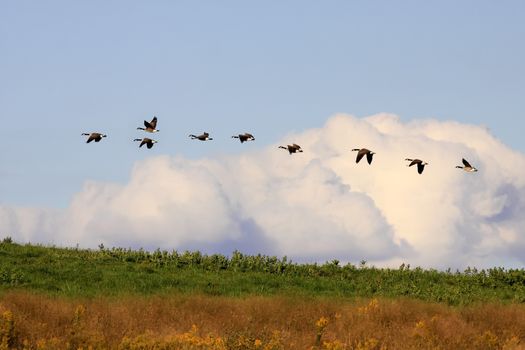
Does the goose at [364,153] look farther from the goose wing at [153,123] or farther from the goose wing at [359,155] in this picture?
the goose wing at [153,123]

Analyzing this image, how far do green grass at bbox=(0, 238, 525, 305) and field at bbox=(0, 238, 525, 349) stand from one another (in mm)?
45

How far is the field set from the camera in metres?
19.5

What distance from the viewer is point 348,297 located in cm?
2756

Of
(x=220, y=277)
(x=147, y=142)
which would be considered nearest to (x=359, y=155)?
(x=147, y=142)

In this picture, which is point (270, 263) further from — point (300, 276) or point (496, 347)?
point (496, 347)

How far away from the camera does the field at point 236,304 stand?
19.5m

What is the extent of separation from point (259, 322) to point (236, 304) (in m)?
1.12

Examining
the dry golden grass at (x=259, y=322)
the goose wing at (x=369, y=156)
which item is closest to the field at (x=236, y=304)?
the dry golden grass at (x=259, y=322)

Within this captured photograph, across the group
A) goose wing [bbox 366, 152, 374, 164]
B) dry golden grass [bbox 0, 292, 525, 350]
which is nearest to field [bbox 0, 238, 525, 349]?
dry golden grass [bbox 0, 292, 525, 350]

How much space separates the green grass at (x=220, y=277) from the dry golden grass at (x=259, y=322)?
3319mm

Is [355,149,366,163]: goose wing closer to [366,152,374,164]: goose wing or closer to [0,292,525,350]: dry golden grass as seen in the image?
[366,152,374,164]: goose wing

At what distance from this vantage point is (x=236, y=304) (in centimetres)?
2302

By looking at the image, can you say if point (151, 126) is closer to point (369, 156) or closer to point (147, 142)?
point (147, 142)

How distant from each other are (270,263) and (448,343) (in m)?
12.5
